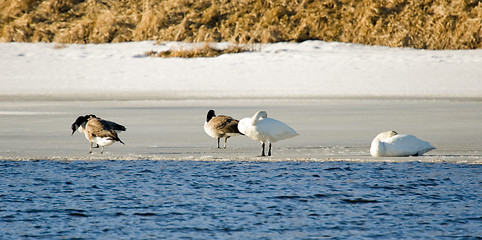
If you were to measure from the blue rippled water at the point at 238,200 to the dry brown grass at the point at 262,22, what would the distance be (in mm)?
16500

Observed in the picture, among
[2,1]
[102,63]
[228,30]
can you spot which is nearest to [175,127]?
[102,63]

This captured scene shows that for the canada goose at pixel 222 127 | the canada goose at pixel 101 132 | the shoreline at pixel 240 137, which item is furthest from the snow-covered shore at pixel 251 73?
the canada goose at pixel 101 132

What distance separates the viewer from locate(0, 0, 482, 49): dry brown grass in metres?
27.9

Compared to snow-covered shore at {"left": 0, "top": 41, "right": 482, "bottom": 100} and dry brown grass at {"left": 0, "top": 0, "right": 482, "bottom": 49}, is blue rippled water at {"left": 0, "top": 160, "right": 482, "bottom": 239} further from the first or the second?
dry brown grass at {"left": 0, "top": 0, "right": 482, "bottom": 49}

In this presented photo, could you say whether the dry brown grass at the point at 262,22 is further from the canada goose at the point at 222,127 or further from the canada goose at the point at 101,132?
the canada goose at the point at 101,132

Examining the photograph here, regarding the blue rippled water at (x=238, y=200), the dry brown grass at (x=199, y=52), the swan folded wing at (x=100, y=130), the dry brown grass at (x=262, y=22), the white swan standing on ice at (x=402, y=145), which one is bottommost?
the blue rippled water at (x=238, y=200)

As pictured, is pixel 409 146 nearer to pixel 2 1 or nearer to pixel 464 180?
pixel 464 180

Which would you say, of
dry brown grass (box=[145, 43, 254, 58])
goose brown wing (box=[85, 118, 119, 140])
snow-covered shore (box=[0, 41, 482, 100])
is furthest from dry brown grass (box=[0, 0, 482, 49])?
goose brown wing (box=[85, 118, 119, 140])

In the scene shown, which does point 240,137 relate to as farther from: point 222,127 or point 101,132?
point 101,132

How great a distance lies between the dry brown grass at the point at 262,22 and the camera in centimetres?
2792

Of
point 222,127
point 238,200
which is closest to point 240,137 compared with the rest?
point 222,127

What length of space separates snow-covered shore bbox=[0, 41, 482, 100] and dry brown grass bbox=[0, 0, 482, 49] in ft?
4.63

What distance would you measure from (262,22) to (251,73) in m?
7.04

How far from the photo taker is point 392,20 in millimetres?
29125
